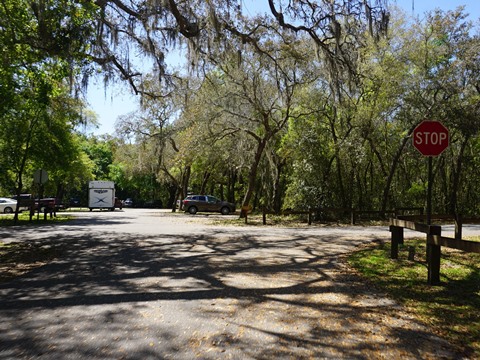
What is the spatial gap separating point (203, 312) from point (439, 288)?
407cm

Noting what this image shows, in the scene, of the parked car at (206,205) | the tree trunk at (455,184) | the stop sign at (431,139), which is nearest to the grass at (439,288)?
the stop sign at (431,139)

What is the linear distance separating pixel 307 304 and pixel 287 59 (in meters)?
14.7

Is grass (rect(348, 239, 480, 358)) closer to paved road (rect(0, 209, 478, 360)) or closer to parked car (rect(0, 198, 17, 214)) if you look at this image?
paved road (rect(0, 209, 478, 360))

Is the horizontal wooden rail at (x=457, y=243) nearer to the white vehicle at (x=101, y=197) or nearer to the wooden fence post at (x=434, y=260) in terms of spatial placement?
the wooden fence post at (x=434, y=260)

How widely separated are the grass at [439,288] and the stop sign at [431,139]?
7.79 feet

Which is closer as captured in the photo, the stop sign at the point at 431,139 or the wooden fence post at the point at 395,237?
the stop sign at the point at 431,139

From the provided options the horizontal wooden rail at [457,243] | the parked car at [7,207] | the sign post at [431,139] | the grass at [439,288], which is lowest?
the parked car at [7,207]

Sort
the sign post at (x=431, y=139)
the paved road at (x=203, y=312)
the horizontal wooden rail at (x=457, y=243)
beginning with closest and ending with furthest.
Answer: the paved road at (x=203, y=312)
the horizontal wooden rail at (x=457, y=243)
the sign post at (x=431, y=139)

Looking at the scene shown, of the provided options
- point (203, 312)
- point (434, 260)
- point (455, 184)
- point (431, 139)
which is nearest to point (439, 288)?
point (434, 260)

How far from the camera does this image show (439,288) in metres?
6.84

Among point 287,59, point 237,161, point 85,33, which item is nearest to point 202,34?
point 85,33

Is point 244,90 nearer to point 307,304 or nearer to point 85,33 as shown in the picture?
point 85,33

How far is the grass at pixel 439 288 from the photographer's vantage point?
485 cm

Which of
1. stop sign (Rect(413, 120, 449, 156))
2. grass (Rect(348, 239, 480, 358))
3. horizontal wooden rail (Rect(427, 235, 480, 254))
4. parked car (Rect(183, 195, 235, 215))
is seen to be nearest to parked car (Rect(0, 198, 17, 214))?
parked car (Rect(183, 195, 235, 215))
